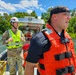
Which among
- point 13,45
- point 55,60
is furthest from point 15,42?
point 55,60

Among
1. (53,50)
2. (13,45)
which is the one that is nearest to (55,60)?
(53,50)

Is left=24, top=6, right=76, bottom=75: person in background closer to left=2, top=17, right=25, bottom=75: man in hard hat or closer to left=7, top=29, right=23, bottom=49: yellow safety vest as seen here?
left=2, top=17, right=25, bottom=75: man in hard hat

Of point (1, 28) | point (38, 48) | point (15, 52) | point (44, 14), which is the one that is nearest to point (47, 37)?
point (38, 48)

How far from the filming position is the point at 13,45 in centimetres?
512

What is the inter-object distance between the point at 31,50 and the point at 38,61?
0.13m

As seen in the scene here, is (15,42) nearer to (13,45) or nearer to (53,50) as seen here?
(13,45)

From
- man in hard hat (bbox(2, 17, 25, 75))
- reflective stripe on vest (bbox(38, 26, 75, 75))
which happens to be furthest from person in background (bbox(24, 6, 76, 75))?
man in hard hat (bbox(2, 17, 25, 75))

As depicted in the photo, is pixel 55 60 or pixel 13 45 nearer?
pixel 55 60

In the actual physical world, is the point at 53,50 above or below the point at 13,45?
above

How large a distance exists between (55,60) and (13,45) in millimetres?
3002

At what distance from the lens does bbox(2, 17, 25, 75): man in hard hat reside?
4977mm

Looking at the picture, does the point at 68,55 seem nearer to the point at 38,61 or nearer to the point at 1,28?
the point at 38,61

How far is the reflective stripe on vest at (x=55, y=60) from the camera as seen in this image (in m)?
2.17

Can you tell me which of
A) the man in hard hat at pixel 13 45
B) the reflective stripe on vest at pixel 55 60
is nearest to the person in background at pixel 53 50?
the reflective stripe on vest at pixel 55 60
